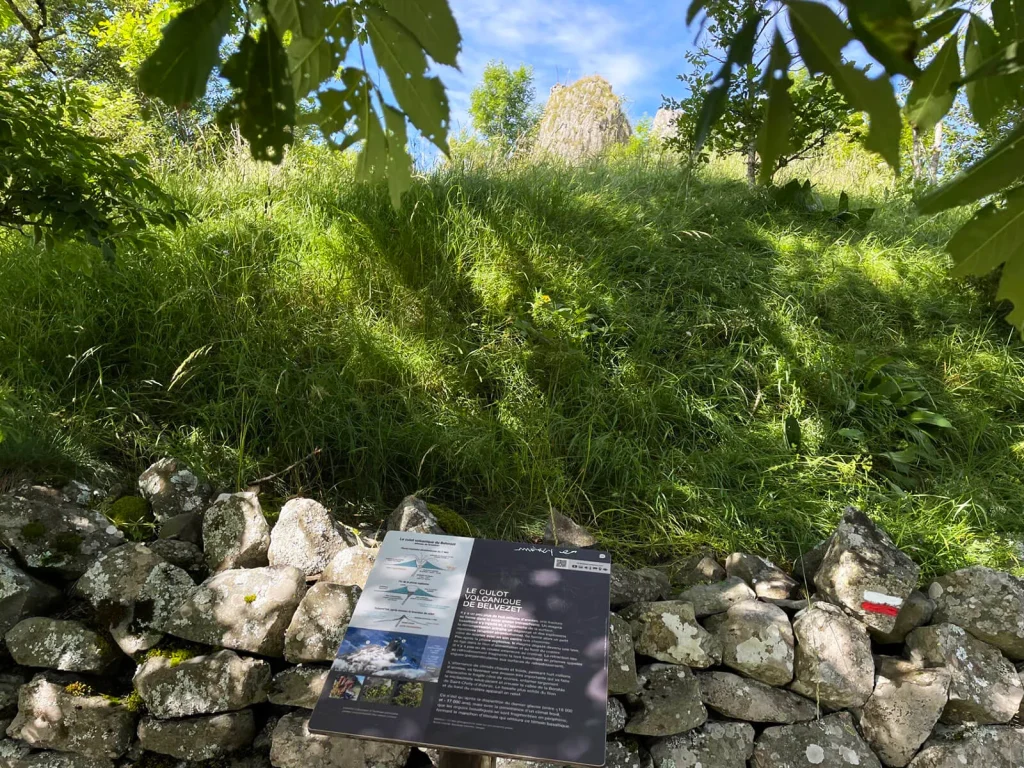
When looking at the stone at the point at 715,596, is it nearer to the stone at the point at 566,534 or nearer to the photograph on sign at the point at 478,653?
the stone at the point at 566,534

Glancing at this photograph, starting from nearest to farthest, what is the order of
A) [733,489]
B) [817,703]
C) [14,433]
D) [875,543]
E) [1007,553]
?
[817,703] → [875,543] → [14,433] → [1007,553] → [733,489]

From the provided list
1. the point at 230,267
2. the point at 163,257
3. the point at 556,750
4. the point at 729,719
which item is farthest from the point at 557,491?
the point at 163,257

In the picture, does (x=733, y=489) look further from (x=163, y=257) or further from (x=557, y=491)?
(x=163, y=257)

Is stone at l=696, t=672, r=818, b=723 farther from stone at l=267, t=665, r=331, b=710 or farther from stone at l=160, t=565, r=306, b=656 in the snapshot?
stone at l=160, t=565, r=306, b=656

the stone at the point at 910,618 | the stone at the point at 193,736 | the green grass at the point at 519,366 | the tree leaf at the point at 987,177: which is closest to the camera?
the tree leaf at the point at 987,177

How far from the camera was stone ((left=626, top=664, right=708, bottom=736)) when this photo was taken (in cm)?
196

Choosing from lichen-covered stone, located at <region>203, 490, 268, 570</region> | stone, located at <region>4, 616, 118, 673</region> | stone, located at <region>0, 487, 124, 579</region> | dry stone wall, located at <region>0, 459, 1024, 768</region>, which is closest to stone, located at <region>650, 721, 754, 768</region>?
dry stone wall, located at <region>0, 459, 1024, 768</region>

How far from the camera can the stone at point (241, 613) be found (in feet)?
6.37

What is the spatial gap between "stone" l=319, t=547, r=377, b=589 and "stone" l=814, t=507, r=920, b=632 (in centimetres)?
153

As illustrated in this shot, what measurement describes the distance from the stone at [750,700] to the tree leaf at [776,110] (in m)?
1.85

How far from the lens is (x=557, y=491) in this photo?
2.70 m

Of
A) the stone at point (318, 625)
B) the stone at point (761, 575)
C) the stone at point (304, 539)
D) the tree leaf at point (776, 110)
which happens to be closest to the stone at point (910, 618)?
the stone at point (761, 575)

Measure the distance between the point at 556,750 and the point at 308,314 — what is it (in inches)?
97.8

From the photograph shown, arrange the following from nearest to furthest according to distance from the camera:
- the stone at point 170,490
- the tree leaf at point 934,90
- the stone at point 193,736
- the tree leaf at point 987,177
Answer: the tree leaf at point 987,177, the tree leaf at point 934,90, the stone at point 193,736, the stone at point 170,490
